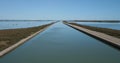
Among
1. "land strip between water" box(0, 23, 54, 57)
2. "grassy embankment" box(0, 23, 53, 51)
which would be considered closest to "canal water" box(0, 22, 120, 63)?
"land strip between water" box(0, 23, 54, 57)

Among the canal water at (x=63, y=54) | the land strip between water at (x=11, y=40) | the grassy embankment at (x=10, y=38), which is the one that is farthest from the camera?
the grassy embankment at (x=10, y=38)

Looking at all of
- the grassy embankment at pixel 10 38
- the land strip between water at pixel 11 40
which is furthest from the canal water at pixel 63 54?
the grassy embankment at pixel 10 38

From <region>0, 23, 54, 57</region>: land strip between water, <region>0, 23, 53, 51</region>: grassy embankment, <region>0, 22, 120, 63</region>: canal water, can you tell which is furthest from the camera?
<region>0, 23, 53, 51</region>: grassy embankment

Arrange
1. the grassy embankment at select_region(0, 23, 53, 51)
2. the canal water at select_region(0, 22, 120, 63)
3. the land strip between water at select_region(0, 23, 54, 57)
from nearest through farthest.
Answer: the canal water at select_region(0, 22, 120, 63), the land strip between water at select_region(0, 23, 54, 57), the grassy embankment at select_region(0, 23, 53, 51)

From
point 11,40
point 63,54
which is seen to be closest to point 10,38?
point 11,40

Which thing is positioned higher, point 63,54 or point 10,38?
point 63,54

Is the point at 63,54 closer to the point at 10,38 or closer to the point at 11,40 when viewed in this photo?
the point at 11,40

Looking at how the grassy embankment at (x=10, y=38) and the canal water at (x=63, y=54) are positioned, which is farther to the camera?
the grassy embankment at (x=10, y=38)

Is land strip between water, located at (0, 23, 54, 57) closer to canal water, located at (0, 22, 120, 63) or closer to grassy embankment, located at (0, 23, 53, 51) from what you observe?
grassy embankment, located at (0, 23, 53, 51)

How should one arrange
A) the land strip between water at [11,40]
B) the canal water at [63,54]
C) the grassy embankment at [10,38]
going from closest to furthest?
the canal water at [63,54] → the land strip between water at [11,40] → the grassy embankment at [10,38]

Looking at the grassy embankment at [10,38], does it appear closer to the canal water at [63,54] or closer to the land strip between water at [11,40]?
the land strip between water at [11,40]

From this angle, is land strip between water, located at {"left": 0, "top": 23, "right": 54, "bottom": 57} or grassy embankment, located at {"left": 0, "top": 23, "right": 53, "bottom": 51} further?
grassy embankment, located at {"left": 0, "top": 23, "right": 53, "bottom": 51}
